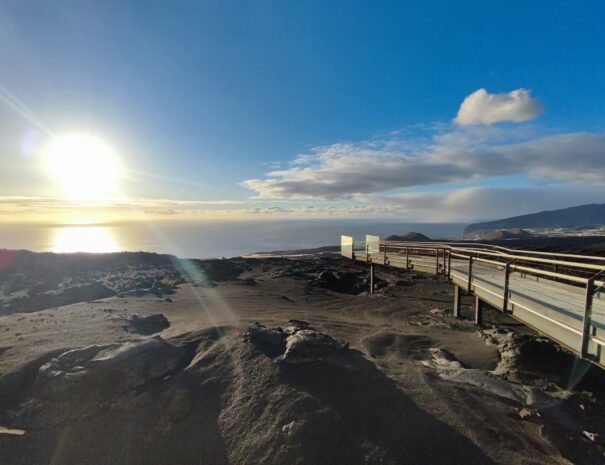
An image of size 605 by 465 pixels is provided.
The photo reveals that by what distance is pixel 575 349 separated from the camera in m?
4.61

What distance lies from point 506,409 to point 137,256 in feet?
98.0

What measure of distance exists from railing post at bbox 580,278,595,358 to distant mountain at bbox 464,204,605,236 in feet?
507

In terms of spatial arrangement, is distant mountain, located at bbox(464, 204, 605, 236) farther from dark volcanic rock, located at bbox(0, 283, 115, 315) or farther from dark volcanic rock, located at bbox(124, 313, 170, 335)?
dark volcanic rock, located at bbox(124, 313, 170, 335)

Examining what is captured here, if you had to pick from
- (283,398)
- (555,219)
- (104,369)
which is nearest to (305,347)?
(283,398)

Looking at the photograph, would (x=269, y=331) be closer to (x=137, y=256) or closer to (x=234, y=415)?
(x=234, y=415)

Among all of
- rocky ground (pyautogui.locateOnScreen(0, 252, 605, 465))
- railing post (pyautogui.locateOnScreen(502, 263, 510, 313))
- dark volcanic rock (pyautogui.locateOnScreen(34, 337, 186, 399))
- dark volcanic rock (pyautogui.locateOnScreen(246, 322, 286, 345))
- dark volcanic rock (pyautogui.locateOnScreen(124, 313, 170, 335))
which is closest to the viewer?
rocky ground (pyautogui.locateOnScreen(0, 252, 605, 465))

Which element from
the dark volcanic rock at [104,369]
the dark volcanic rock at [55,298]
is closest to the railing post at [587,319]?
the dark volcanic rock at [104,369]

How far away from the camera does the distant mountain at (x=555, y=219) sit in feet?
480

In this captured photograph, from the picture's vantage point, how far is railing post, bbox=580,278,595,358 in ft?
13.5

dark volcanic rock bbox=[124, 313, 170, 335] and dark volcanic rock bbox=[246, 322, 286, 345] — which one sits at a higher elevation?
dark volcanic rock bbox=[246, 322, 286, 345]

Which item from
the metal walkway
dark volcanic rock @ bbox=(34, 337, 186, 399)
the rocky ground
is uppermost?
the metal walkway

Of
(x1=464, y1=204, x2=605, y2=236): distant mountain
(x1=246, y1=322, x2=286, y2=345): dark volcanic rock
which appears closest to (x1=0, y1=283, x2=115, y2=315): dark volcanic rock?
(x1=246, y1=322, x2=286, y2=345): dark volcanic rock

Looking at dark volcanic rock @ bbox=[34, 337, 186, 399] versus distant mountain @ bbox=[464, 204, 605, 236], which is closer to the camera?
dark volcanic rock @ bbox=[34, 337, 186, 399]

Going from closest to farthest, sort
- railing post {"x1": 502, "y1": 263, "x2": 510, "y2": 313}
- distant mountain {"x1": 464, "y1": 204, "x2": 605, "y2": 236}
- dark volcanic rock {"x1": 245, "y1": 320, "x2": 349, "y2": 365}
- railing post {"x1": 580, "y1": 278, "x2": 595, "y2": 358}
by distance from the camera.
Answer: railing post {"x1": 580, "y1": 278, "x2": 595, "y2": 358}
dark volcanic rock {"x1": 245, "y1": 320, "x2": 349, "y2": 365}
railing post {"x1": 502, "y1": 263, "x2": 510, "y2": 313}
distant mountain {"x1": 464, "y1": 204, "x2": 605, "y2": 236}
